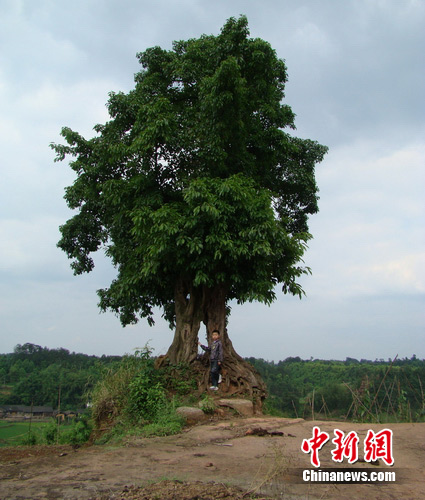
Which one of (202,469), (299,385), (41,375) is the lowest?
(299,385)

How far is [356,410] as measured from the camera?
30.1 ft

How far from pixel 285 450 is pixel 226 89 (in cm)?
778

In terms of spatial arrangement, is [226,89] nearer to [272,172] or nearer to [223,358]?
[272,172]

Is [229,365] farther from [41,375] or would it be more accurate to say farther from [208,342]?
[41,375]

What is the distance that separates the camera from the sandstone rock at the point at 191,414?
25.9ft

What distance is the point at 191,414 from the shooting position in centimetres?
798

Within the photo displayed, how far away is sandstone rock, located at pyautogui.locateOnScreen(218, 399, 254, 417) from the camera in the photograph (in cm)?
888

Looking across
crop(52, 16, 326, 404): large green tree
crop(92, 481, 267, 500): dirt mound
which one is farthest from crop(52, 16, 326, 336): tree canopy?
crop(92, 481, 267, 500): dirt mound

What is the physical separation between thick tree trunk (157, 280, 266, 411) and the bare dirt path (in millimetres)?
2661

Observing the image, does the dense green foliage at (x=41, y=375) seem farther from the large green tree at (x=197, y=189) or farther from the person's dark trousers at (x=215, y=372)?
the person's dark trousers at (x=215, y=372)

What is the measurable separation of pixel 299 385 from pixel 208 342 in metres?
33.5

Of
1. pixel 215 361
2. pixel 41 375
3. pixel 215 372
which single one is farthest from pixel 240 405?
pixel 41 375

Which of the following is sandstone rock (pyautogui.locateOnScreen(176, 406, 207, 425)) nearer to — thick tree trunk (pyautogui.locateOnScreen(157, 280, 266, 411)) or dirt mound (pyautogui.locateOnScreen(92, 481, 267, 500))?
thick tree trunk (pyautogui.locateOnScreen(157, 280, 266, 411))

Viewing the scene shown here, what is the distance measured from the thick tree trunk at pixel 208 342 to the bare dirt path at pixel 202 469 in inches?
105
